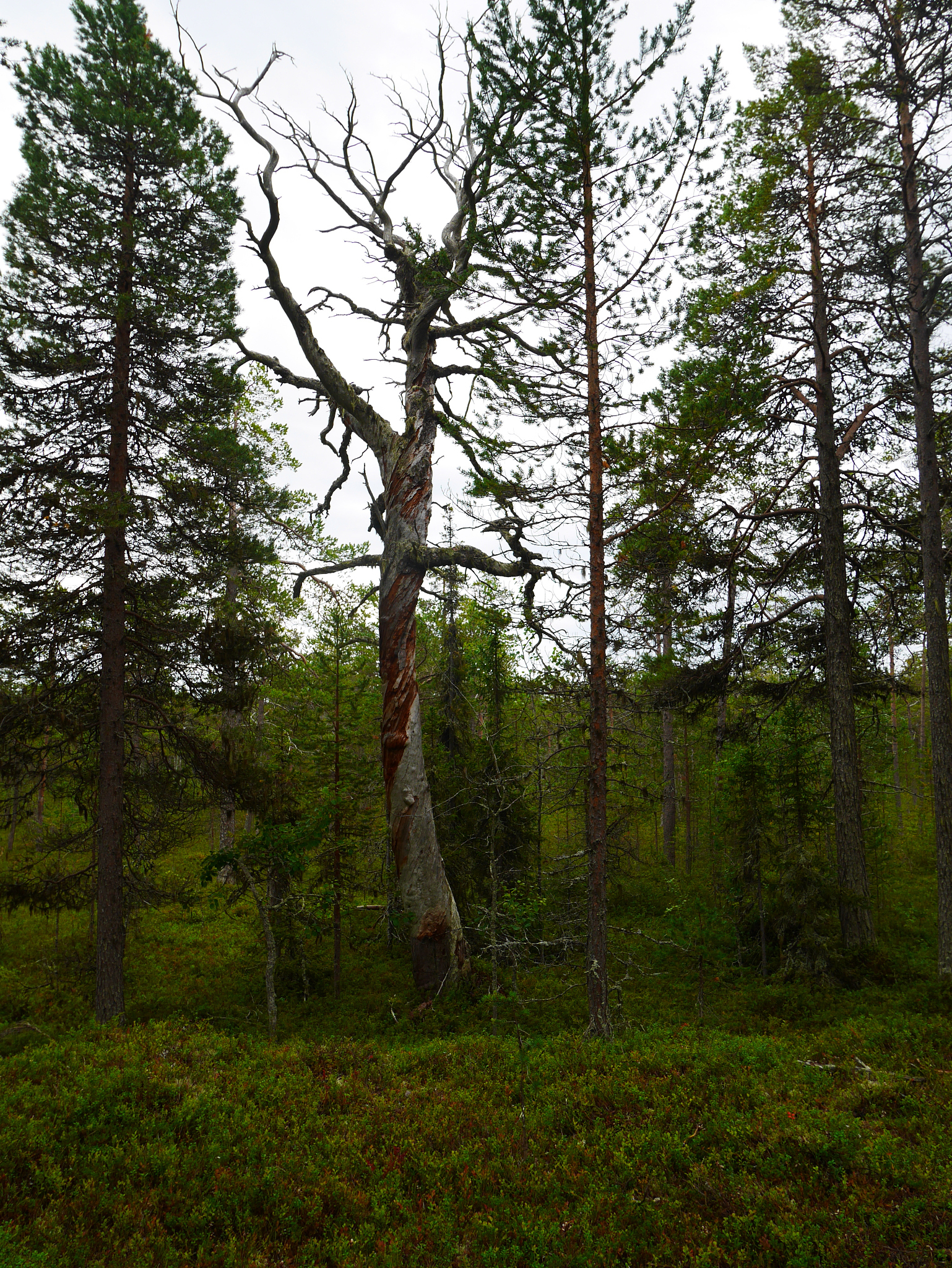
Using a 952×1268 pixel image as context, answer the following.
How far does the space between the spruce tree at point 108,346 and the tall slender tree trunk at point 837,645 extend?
10208 mm

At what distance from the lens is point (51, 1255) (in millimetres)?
4285

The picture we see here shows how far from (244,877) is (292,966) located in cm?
502

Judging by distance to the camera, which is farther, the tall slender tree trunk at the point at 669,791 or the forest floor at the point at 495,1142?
the tall slender tree trunk at the point at 669,791

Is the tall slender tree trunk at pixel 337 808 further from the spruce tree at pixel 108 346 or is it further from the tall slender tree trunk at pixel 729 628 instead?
the tall slender tree trunk at pixel 729 628

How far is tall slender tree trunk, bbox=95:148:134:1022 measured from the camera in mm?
9375

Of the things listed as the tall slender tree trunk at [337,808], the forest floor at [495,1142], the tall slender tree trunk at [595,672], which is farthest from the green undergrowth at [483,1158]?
the tall slender tree trunk at [337,808]

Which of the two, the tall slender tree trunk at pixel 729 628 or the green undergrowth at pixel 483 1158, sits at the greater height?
the tall slender tree trunk at pixel 729 628

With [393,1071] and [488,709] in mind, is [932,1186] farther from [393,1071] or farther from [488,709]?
[488,709]

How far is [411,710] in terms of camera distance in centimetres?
1202

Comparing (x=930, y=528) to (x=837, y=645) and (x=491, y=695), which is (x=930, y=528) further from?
(x=491, y=695)

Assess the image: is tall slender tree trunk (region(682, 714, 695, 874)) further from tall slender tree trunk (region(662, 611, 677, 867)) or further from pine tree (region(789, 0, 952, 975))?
pine tree (region(789, 0, 952, 975))

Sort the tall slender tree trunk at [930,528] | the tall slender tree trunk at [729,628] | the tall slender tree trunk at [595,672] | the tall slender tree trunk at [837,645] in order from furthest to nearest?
the tall slender tree trunk at [729,628] → the tall slender tree trunk at [837,645] → the tall slender tree trunk at [930,528] → the tall slender tree trunk at [595,672]

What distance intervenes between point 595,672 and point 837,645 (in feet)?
18.9

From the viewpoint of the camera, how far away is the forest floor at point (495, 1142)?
4676 millimetres
